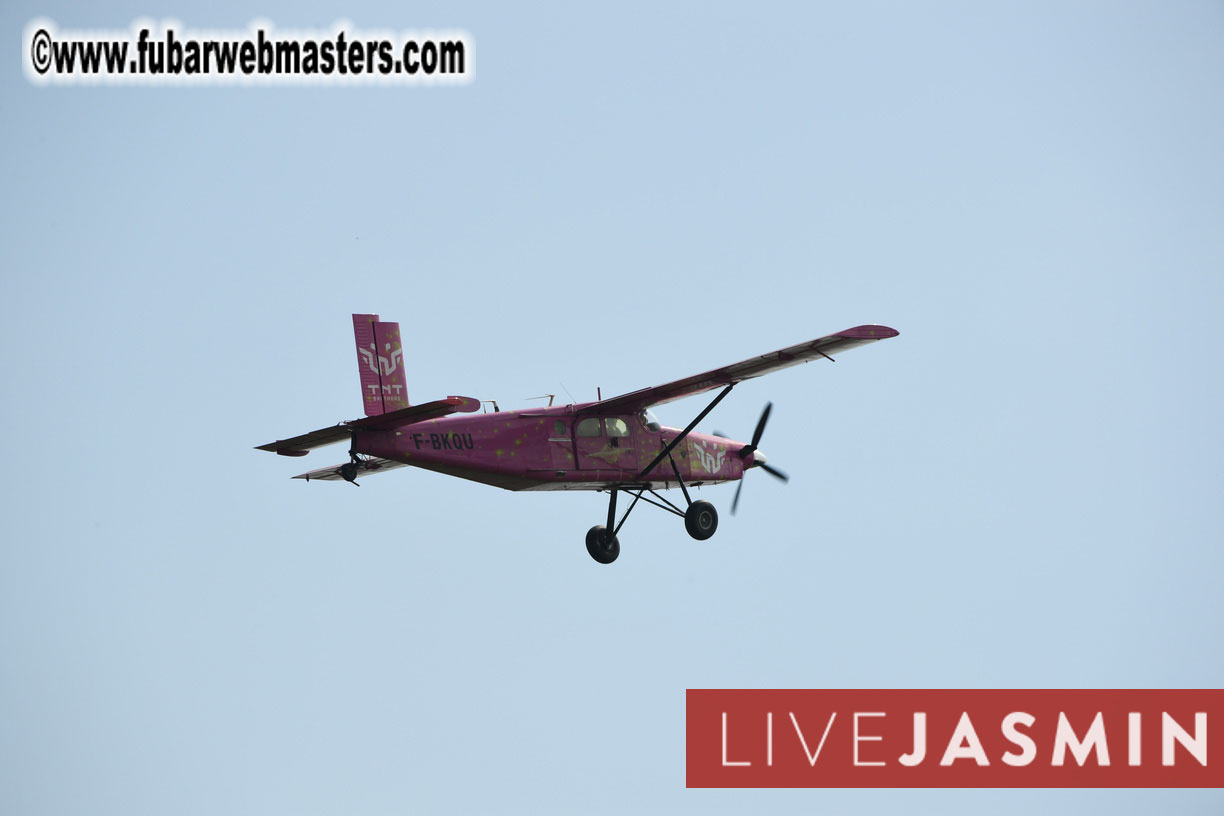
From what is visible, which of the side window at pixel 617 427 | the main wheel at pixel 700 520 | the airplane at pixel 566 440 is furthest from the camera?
the main wheel at pixel 700 520

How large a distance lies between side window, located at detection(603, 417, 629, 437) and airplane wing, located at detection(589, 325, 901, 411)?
0.79 ft

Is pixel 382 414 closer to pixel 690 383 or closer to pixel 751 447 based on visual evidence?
pixel 690 383

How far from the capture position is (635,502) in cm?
3403

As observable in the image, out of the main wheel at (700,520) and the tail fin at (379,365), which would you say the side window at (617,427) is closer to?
the main wheel at (700,520)

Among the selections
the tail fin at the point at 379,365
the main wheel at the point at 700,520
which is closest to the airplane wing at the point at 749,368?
the main wheel at the point at 700,520

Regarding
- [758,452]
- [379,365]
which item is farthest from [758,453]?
[379,365]

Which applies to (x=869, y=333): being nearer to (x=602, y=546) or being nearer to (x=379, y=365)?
(x=602, y=546)

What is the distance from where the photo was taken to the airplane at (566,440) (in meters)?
29.6

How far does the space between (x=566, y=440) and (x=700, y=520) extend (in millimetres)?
3691

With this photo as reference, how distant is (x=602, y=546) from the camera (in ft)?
111

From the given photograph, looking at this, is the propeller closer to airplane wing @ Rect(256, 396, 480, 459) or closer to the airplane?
the airplane

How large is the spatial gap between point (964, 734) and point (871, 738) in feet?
6.96

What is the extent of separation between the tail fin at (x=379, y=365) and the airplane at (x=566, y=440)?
0.06 feet

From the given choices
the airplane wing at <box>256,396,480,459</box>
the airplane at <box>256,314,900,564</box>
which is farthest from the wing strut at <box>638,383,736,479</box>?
the airplane wing at <box>256,396,480,459</box>
